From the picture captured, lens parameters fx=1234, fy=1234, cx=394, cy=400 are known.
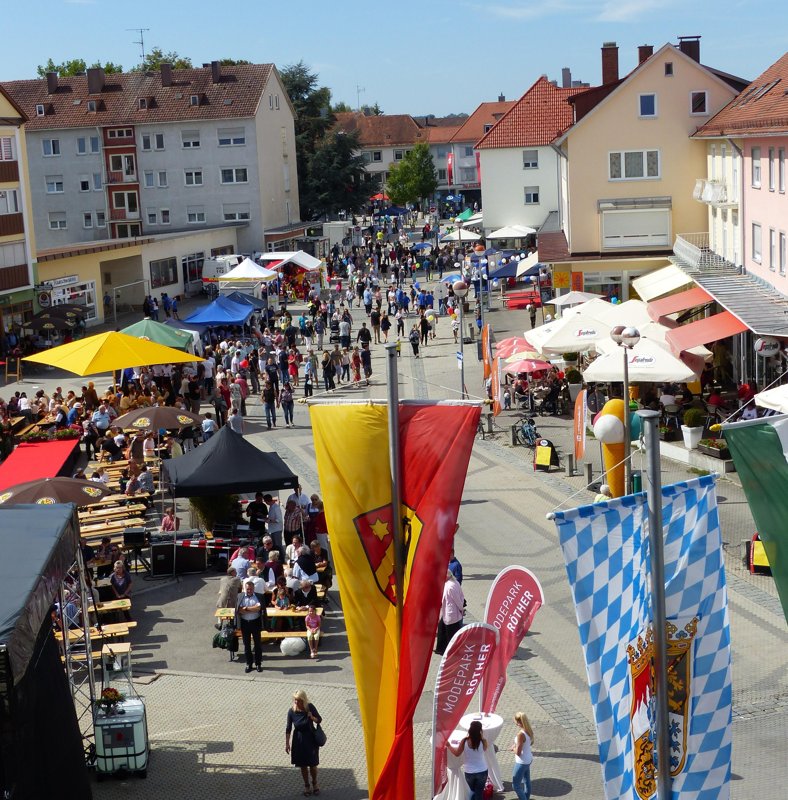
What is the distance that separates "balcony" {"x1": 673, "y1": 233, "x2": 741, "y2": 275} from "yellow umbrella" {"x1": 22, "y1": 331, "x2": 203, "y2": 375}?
15438 mm

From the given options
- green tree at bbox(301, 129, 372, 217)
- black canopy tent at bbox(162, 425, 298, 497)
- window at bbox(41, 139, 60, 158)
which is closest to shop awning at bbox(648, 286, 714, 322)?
black canopy tent at bbox(162, 425, 298, 497)

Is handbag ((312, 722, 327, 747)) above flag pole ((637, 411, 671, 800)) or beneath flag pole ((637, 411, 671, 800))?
beneath

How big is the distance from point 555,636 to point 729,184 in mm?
23282

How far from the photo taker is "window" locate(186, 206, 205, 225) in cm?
7319

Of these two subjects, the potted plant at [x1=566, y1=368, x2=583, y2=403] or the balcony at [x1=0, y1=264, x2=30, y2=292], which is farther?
the balcony at [x1=0, y1=264, x2=30, y2=292]

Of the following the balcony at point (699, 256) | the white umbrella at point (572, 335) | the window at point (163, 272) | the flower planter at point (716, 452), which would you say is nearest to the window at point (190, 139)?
the window at point (163, 272)

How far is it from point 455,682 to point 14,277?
126 feet

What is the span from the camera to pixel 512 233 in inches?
2564

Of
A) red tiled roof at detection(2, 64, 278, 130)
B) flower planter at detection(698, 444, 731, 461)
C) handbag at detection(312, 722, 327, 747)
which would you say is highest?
red tiled roof at detection(2, 64, 278, 130)

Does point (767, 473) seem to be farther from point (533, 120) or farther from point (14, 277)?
point (533, 120)

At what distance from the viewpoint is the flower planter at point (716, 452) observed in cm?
2438

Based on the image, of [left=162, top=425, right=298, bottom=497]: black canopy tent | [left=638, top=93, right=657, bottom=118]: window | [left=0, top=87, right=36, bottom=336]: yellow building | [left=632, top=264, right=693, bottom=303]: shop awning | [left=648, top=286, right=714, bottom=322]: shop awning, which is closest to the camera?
[left=162, top=425, right=298, bottom=497]: black canopy tent

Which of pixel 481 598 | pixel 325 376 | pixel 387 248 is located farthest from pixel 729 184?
pixel 387 248

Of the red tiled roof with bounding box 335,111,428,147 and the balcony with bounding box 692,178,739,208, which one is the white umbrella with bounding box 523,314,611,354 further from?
the red tiled roof with bounding box 335,111,428,147
